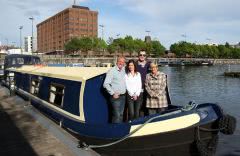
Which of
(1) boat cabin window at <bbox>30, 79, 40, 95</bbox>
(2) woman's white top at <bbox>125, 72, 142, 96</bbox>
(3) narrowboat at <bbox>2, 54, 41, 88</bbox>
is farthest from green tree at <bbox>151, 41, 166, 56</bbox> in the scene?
(2) woman's white top at <bbox>125, 72, 142, 96</bbox>

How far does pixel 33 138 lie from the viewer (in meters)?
10.4

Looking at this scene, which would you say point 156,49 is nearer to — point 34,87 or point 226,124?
point 34,87

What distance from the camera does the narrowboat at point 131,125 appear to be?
8719 mm

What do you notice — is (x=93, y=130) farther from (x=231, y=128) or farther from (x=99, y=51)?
(x=99, y=51)

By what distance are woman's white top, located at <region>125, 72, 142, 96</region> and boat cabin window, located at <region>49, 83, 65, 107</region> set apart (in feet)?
9.65

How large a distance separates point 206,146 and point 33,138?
4669 millimetres

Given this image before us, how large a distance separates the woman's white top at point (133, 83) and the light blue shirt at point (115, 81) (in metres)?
0.16

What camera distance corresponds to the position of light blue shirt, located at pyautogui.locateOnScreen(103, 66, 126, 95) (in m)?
9.66

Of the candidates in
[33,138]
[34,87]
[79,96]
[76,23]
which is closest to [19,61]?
[34,87]

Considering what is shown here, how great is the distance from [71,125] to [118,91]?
2.38 m

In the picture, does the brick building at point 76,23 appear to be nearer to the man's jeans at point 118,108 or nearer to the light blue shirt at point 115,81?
the man's jeans at point 118,108

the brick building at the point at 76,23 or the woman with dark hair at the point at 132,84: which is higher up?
the brick building at the point at 76,23

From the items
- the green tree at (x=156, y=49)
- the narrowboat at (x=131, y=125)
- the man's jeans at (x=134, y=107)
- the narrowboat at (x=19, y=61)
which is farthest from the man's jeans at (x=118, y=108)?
the green tree at (x=156, y=49)

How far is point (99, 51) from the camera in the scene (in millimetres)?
156625
